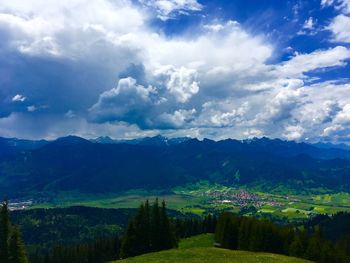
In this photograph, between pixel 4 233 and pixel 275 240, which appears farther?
pixel 275 240

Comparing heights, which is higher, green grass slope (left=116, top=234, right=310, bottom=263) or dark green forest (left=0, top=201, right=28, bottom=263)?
dark green forest (left=0, top=201, right=28, bottom=263)

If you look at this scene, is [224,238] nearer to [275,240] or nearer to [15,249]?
[275,240]

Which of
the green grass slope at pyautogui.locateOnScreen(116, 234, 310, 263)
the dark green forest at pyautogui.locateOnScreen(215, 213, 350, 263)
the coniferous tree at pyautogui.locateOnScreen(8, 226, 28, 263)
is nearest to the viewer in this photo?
the green grass slope at pyautogui.locateOnScreen(116, 234, 310, 263)

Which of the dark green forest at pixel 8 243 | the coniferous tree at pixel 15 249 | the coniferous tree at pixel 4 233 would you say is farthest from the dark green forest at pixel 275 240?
the coniferous tree at pixel 4 233

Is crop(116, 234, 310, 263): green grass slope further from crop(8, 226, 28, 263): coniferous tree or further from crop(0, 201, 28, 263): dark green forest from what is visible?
crop(0, 201, 28, 263): dark green forest

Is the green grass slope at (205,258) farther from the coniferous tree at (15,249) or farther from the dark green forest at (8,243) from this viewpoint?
the dark green forest at (8,243)

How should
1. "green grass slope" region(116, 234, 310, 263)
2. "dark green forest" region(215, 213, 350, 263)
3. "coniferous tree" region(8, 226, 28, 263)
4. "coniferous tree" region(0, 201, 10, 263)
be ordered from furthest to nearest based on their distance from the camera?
"dark green forest" region(215, 213, 350, 263) < "coniferous tree" region(8, 226, 28, 263) < "coniferous tree" region(0, 201, 10, 263) < "green grass slope" region(116, 234, 310, 263)

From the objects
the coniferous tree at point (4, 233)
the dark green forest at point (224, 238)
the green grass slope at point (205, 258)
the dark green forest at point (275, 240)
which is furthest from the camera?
the dark green forest at point (275, 240)

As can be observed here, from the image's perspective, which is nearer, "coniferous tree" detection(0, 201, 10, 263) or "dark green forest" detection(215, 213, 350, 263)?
"coniferous tree" detection(0, 201, 10, 263)

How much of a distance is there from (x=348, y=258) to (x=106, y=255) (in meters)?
94.4

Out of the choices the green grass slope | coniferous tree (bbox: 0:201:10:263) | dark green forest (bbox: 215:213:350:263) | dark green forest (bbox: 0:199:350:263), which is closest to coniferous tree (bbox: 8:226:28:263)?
dark green forest (bbox: 0:199:350:263)

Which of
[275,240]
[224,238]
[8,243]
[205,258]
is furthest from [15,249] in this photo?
[224,238]

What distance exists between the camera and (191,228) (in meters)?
181

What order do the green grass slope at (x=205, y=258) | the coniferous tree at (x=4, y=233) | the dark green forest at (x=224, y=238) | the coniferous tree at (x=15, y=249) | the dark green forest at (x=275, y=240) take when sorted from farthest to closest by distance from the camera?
the dark green forest at (x=275, y=240) → the dark green forest at (x=224, y=238) → the coniferous tree at (x=15, y=249) → the coniferous tree at (x=4, y=233) → the green grass slope at (x=205, y=258)
